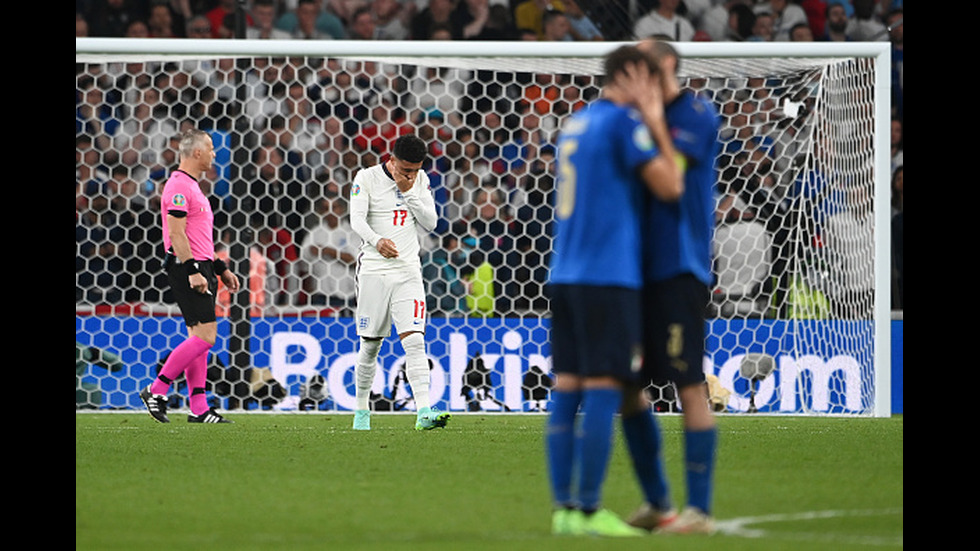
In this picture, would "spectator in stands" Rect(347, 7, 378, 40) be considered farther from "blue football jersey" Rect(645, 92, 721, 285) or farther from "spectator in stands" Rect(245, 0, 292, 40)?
"blue football jersey" Rect(645, 92, 721, 285)

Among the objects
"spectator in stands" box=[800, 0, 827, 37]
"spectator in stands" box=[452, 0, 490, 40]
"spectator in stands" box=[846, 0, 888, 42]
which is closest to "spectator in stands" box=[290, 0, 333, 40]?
"spectator in stands" box=[452, 0, 490, 40]

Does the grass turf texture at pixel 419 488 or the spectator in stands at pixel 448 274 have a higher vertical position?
the spectator in stands at pixel 448 274

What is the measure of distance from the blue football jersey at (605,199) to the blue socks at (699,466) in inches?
24.4

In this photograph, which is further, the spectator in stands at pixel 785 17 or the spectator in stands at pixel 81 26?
the spectator in stands at pixel 785 17

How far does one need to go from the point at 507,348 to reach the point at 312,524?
22.5 ft

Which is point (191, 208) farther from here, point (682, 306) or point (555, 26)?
point (555, 26)

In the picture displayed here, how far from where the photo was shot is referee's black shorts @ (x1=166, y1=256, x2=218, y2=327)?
10.2 m

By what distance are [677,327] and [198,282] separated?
5.87 m

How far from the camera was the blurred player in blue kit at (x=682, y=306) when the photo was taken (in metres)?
4.89

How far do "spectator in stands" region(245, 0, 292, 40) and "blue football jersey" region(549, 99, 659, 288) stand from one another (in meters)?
11.0

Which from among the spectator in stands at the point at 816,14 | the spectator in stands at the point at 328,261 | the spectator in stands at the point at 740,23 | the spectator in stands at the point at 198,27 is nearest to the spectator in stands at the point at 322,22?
the spectator in stands at the point at 198,27

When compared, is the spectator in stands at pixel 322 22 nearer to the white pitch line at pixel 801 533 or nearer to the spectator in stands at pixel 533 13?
the spectator in stands at pixel 533 13

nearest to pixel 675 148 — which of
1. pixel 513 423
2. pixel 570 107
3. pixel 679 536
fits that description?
pixel 679 536

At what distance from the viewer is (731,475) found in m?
6.83
